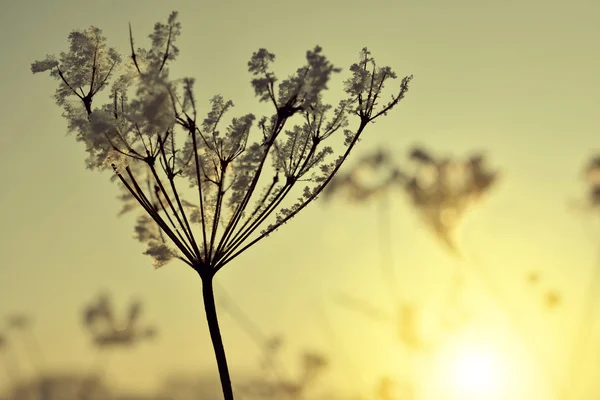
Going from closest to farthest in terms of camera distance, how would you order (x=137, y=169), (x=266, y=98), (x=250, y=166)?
1. (x=266, y=98)
2. (x=250, y=166)
3. (x=137, y=169)

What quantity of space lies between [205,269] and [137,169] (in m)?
3.17

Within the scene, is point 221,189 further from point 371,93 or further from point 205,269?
point 371,93

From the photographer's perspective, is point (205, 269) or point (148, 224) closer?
point (205, 269)

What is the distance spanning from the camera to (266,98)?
12195 mm

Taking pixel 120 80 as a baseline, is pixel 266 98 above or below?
below

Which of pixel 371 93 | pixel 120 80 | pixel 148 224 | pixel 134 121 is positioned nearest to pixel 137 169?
pixel 148 224

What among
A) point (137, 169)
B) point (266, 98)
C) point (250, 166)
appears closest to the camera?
point (266, 98)

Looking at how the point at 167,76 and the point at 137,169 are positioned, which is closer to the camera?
the point at 167,76

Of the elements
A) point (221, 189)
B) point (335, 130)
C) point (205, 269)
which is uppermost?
point (335, 130)

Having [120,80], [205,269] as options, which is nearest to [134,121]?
[120,80]

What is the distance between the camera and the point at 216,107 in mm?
13664

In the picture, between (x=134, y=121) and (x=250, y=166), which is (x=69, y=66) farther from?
(x=250, y=166)

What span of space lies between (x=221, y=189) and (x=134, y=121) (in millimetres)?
2021

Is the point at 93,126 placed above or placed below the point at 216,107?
below
